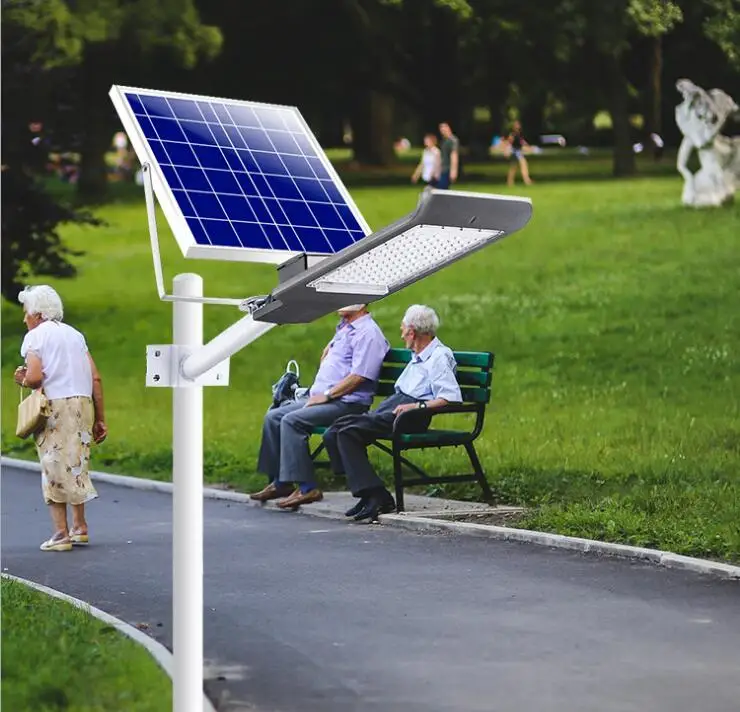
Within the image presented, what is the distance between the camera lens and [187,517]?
6574 millimetres

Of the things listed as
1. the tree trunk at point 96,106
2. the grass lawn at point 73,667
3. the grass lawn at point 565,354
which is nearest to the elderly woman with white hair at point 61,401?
the grass lawn at point 565,354

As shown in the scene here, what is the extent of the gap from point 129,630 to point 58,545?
328 cm

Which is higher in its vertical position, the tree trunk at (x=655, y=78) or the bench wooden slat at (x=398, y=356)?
the tree trunk at (x=655, y=78)

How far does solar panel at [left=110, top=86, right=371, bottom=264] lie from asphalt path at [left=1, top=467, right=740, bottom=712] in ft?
5.57

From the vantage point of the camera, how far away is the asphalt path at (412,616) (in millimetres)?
7672

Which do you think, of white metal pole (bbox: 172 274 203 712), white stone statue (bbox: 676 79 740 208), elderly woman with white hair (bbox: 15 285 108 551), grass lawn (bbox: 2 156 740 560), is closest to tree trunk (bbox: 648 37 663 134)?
grass lawn (bbox: 2 156 740 560)

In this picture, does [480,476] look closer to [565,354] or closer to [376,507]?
[376,507]

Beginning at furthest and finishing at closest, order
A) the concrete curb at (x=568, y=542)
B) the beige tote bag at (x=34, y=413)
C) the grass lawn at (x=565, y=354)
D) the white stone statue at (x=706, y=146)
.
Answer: the white stone statue at (x=706, y=146), the grass lawn at (x=565, y=354), the beige tote bag at (x=34, y=413), the concrete curb at (x=568, y=542)

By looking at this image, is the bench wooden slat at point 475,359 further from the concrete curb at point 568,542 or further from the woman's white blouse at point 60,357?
the woman's white blouse at point 60,357

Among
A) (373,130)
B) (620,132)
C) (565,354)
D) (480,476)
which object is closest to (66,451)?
(480,476)

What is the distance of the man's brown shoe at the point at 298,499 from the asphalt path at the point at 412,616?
309 mm

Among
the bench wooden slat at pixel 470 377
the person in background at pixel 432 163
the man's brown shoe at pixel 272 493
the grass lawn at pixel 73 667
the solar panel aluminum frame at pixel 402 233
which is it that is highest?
the person in background at pixel 432 163

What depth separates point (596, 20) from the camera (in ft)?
124

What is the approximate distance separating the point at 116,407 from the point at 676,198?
678 inches
